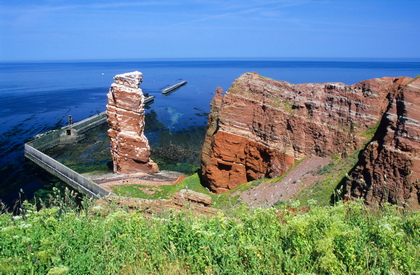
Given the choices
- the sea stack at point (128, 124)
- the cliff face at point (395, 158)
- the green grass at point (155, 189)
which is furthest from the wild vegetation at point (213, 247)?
the sea stack at point (128, 124)

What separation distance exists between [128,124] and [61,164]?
34.4 feet

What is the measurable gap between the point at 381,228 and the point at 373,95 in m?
19.2

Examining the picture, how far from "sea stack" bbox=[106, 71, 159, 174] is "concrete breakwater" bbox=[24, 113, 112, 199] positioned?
15.6 ft

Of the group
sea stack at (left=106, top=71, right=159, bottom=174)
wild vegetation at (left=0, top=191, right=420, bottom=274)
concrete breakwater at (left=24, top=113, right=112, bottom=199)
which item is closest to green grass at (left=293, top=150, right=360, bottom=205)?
wild vegetation at (left=0, top=191, right=420, bottom=274)

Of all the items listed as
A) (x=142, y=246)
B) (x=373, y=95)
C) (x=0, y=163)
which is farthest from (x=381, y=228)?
(x=0, y=163)

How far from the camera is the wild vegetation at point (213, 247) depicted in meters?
5.29

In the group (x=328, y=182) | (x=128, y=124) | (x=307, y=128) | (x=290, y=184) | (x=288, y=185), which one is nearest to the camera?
(x=328, y=182)

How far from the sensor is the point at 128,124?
37562 millimetres

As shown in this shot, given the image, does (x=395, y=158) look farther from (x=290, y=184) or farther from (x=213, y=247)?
(x=213, y=247)

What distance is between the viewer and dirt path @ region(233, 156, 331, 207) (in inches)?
873

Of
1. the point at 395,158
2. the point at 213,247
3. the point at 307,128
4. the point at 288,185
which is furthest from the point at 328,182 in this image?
the point at 213,247

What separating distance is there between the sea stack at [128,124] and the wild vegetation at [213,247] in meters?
31.2

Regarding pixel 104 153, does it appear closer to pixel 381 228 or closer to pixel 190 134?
pixel 190 134

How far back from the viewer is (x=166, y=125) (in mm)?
66938
